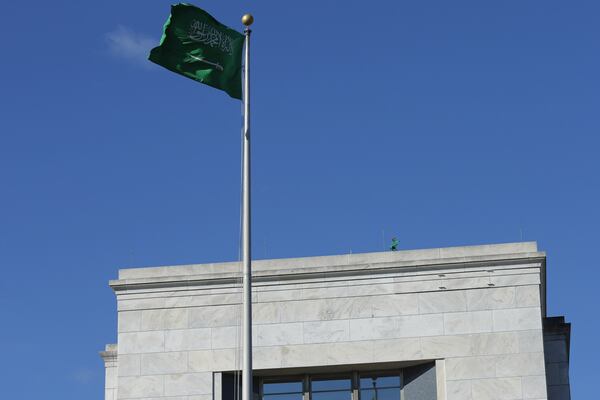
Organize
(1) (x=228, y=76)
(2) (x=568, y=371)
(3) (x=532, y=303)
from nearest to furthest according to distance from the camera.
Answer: (1) (x=228, y=76)
(3) (x=532, y=303)
(2) (x=568, y=371)

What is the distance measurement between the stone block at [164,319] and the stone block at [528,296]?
30.0 ft

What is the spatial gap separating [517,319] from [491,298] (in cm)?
90

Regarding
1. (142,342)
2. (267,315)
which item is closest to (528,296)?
Answer: (267,315)

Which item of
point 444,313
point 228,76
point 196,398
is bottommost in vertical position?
point 196,398

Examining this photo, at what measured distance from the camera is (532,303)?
31.8m

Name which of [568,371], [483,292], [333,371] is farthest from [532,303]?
[333,371]

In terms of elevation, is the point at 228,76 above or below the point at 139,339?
above

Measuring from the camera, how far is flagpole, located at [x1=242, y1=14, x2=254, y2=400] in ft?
80.3

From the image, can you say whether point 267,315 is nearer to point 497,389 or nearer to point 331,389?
point 331,389

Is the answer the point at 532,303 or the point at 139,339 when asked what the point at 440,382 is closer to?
the point at 532,303

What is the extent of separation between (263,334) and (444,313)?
16.3 ft

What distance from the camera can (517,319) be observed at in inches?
1249

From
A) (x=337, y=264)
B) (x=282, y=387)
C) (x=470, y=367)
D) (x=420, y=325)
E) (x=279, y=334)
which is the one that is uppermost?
(x=337, y=264)

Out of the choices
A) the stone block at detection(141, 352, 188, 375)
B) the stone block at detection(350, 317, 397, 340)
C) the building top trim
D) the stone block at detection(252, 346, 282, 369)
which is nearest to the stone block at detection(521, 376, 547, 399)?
the building top trim
